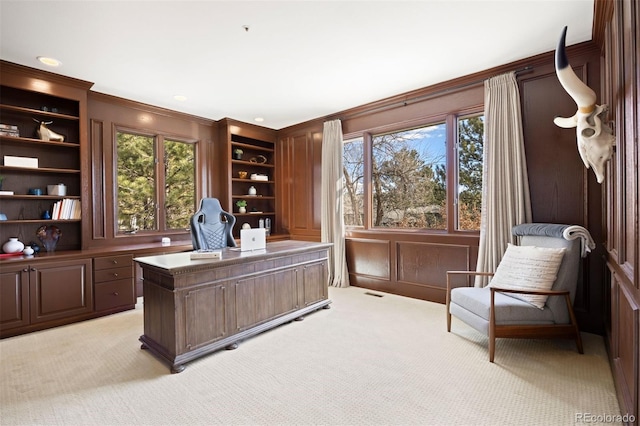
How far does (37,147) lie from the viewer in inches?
146

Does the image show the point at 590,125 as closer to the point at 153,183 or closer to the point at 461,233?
the point at 461,233

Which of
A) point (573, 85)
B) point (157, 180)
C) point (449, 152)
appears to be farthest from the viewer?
point (157, 180)

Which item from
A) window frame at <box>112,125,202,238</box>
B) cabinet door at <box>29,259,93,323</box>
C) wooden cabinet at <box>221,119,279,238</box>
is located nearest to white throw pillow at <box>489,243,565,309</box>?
wooden cabinet at <box>221,119,279,238</box>

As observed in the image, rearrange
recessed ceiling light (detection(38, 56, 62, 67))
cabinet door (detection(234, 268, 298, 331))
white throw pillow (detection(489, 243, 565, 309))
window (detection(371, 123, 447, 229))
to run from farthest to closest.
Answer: window (detection(371, 123, 447, 229)) → recessed ceiling light (detection(38, 56, 62, 67)) → cabinet door (detection(234, 268, 298, 331)) → white throw pillow (detection(489, 243, 565, 309))

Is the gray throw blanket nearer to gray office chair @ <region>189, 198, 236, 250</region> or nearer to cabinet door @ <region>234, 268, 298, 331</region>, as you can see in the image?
cabinet door @ <region>234, 268, 298, 331</region>

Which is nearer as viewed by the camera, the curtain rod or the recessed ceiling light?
the recessed ceiling light

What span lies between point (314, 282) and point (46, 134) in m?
3.63

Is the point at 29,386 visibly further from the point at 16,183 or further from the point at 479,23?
the point at 479,23

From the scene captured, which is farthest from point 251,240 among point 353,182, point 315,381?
point 353,182

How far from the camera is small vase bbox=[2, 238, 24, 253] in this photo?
3312 millimetres

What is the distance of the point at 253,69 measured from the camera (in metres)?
3.46

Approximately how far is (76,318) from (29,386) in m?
1.43

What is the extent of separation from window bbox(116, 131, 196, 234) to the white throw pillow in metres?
4.57

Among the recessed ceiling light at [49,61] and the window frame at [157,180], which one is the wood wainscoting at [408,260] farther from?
the recessed ceiling light at [49,61]
